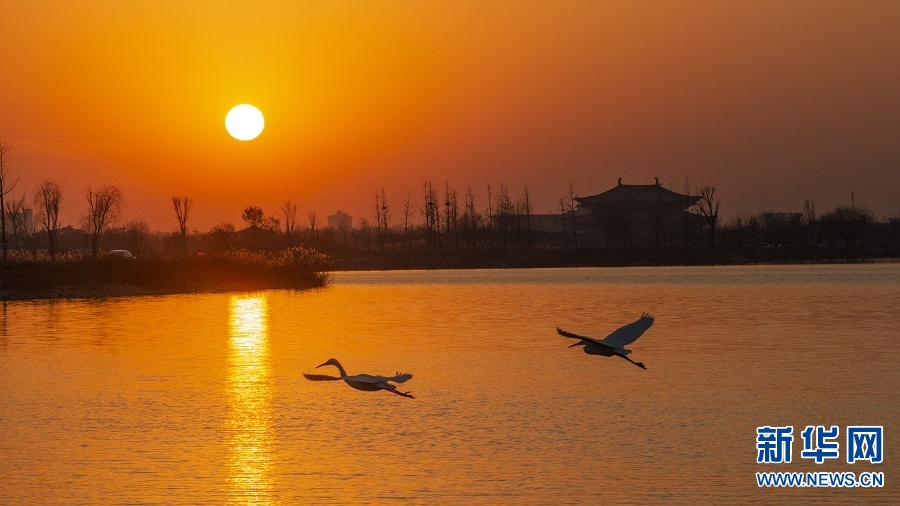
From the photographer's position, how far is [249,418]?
1366cm

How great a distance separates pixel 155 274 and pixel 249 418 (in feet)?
116

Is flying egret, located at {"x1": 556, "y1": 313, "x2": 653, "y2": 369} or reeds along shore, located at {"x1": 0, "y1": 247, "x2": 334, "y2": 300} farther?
reeds along shore, located at {"x1": 0, "y1": 247, "x2": 334, "y2": 300}

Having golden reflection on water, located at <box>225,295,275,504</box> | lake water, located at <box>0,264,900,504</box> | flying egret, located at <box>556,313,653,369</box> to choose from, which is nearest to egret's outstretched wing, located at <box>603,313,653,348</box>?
flying egret, located at <box>556,313,653,369</box>

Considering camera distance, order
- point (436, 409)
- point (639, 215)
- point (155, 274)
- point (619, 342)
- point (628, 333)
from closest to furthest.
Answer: point (619, 342), point (628, 333), point (436, 409), point (155, 274), point (639, 215)

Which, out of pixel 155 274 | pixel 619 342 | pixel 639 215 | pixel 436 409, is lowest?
pixel 436 409

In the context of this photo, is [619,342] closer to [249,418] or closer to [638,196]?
[249,418]

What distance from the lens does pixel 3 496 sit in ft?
31.8

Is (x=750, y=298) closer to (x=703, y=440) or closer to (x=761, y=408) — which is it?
(x=761, y=408)

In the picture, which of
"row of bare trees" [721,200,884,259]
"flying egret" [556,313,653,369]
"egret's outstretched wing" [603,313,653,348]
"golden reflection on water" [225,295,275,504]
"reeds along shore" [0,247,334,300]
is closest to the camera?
"flying egret" [556,313,653,369]

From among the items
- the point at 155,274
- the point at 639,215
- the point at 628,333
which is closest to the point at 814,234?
the point at 639,215

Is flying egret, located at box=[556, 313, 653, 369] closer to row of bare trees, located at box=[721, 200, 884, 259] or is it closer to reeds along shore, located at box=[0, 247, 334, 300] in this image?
reeds along shore, located at box=[0, 247, 334, 300]

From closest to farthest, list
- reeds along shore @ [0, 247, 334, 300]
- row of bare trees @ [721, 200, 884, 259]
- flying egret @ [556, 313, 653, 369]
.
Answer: flying egret @ [556, 313, 653, 369]
reeds along shore @ [0, 247, 334, 300]
row of bare trees @ [721, 200, 884, 259]

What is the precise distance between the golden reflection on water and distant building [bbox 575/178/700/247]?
76.0 m

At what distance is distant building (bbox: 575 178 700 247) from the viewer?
101m
